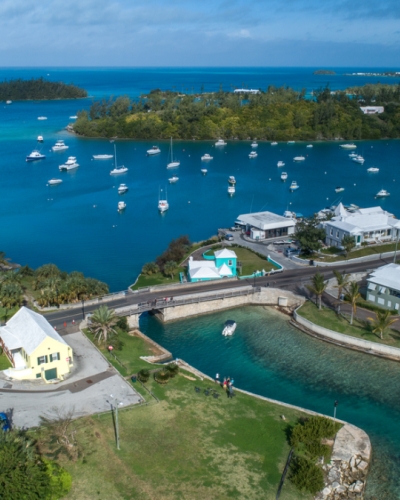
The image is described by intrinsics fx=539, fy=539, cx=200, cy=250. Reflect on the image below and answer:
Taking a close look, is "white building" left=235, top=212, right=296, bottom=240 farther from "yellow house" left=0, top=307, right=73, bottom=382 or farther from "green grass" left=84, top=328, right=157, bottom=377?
"yellow house" left=0, top=307, right=73, bottom=382

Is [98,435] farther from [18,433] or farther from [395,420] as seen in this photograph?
[395,420]

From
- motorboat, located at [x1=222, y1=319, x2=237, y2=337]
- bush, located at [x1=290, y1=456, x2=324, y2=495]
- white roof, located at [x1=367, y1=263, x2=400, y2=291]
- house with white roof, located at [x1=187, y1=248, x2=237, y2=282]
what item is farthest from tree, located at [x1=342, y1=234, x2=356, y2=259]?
bush, located at [x1=290, y1=456, x2=324, y2=495]

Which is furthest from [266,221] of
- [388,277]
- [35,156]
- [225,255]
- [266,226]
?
[35,156]

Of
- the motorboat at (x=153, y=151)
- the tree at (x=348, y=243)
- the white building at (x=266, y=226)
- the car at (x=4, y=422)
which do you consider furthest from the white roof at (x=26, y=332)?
the motorboat at (x=153, y=151)

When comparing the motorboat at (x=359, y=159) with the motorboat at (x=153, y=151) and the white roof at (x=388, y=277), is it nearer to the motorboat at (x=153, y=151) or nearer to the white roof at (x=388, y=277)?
the motorboat at (x=153, y=151)

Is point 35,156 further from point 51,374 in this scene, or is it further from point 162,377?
point 162,377

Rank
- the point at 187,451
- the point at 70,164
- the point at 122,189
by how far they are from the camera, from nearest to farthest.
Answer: the point at 187,451
the point at 122,189
the point at 70,164
